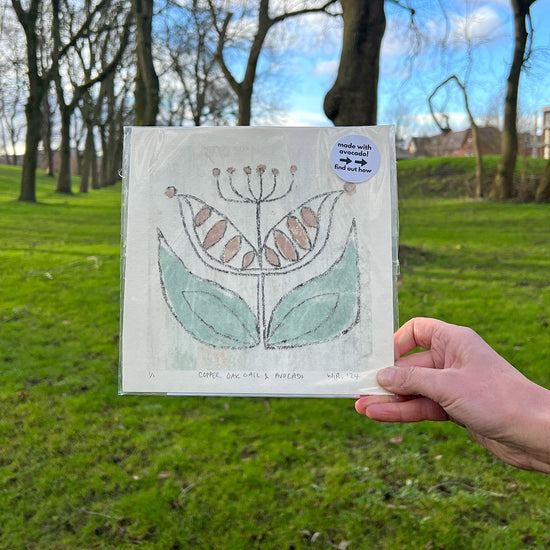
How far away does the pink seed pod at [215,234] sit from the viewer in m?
1.40

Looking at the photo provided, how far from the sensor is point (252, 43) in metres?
10.4

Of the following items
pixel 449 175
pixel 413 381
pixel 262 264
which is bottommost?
pixel 413 381

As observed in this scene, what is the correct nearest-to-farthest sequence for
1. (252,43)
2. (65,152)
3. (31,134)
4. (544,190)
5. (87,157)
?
(252,43) < (31,134) < (544,190) < (65,152) < (87,157)

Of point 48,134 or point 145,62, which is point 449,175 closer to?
point 145,62

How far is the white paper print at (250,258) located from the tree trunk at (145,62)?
16.6 ft

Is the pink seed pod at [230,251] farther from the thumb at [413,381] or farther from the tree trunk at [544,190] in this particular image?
the tree trunk at [544,190]

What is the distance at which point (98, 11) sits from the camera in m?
14.2

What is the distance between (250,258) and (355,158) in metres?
0.36

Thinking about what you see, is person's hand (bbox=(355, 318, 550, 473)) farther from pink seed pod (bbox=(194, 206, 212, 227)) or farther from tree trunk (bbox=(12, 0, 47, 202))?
tree trunk (bbox=(12, 0, 47, 202))

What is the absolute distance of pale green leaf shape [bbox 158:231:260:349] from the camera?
4.55 ft

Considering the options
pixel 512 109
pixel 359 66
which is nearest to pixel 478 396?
pixel 359 66

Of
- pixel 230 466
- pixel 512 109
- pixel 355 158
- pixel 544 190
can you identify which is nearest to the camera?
pixel 355 158

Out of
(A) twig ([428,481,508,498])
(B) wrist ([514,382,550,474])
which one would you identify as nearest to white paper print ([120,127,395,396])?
(B) wrist ([514,382,550,474])

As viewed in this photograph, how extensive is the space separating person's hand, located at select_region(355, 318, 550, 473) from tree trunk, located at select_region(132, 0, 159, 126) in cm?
543
